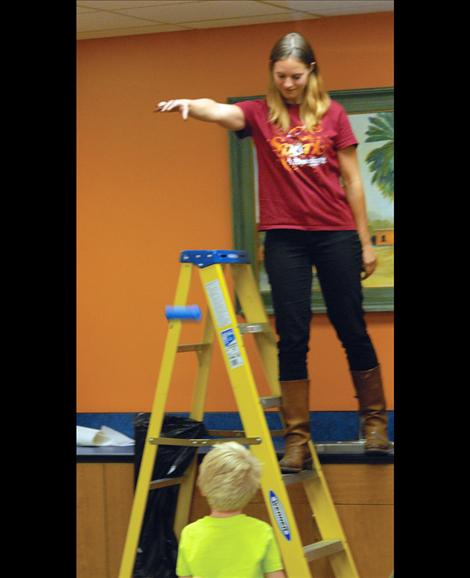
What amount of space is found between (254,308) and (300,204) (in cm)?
46

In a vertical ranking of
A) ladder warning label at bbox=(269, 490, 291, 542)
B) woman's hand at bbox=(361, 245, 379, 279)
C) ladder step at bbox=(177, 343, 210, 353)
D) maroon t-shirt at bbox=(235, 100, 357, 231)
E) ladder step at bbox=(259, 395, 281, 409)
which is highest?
maroon t-shirt at bbox=(235, 100, 357, 231)

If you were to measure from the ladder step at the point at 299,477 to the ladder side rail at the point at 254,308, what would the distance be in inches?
12.9

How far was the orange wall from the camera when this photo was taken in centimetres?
566

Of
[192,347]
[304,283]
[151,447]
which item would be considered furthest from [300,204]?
[151,447]

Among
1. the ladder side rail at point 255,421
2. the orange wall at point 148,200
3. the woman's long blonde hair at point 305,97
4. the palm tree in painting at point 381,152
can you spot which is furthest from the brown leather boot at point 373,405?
the palm tree in painting at point 381,152

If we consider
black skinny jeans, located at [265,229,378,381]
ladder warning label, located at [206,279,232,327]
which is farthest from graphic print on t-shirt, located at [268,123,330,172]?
ladder warning label, located at [206,279,232,327]

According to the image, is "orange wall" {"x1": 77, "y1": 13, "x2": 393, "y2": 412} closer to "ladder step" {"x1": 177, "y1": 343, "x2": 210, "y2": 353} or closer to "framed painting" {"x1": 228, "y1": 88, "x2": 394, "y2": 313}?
"framed painting" {"x1": 228, "y1": 88, "x2": 394, "y2": 313}

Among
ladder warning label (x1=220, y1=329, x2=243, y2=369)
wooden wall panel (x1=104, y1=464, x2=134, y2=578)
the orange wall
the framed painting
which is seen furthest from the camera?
the orange wall

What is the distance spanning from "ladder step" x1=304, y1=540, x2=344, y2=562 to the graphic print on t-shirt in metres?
1.40

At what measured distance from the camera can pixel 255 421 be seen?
3.80 metres

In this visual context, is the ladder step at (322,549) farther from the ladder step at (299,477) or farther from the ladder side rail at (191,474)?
the ladder side rail at (191,474)

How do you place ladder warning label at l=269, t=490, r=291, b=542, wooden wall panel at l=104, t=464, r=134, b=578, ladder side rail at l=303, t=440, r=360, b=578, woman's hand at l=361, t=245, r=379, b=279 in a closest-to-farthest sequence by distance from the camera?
ladder warning label at l=269, t=490, r=291, b=542
ladder side rail at l=303, t=440, r=360, b=578
woman's hand at l=361, t=245, r=379, b=279
wooden wall panel at l=104, t=464, r=134, b=578
